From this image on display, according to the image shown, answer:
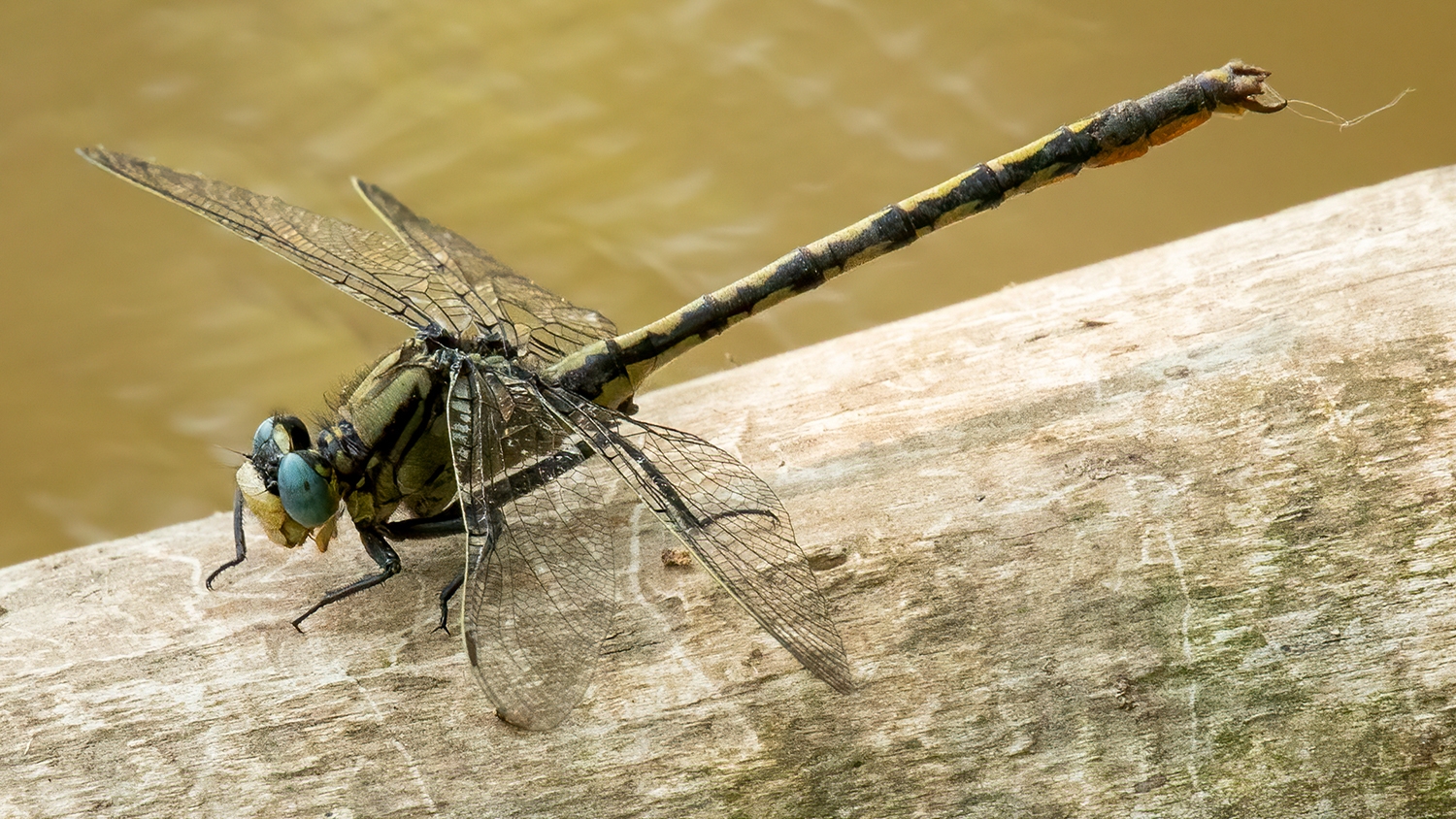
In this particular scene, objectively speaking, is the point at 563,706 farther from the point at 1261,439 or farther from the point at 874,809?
the point at 1261,439

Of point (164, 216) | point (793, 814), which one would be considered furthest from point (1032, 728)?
point (164, 216)

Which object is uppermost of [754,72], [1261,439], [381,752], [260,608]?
[754,72]

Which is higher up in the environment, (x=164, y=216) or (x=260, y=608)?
(x=164, y=216)

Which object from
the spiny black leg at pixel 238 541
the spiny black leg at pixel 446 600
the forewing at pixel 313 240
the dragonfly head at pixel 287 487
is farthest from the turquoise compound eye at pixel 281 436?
the spiny black leg at pixel 446 600

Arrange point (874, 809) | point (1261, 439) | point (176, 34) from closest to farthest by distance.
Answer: point (874, 809) < point (1261, 439) < point (176, 34)

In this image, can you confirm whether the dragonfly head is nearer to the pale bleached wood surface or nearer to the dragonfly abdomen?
the pale bleached wood surface

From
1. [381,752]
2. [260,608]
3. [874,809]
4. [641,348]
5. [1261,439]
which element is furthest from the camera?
[641,348]
